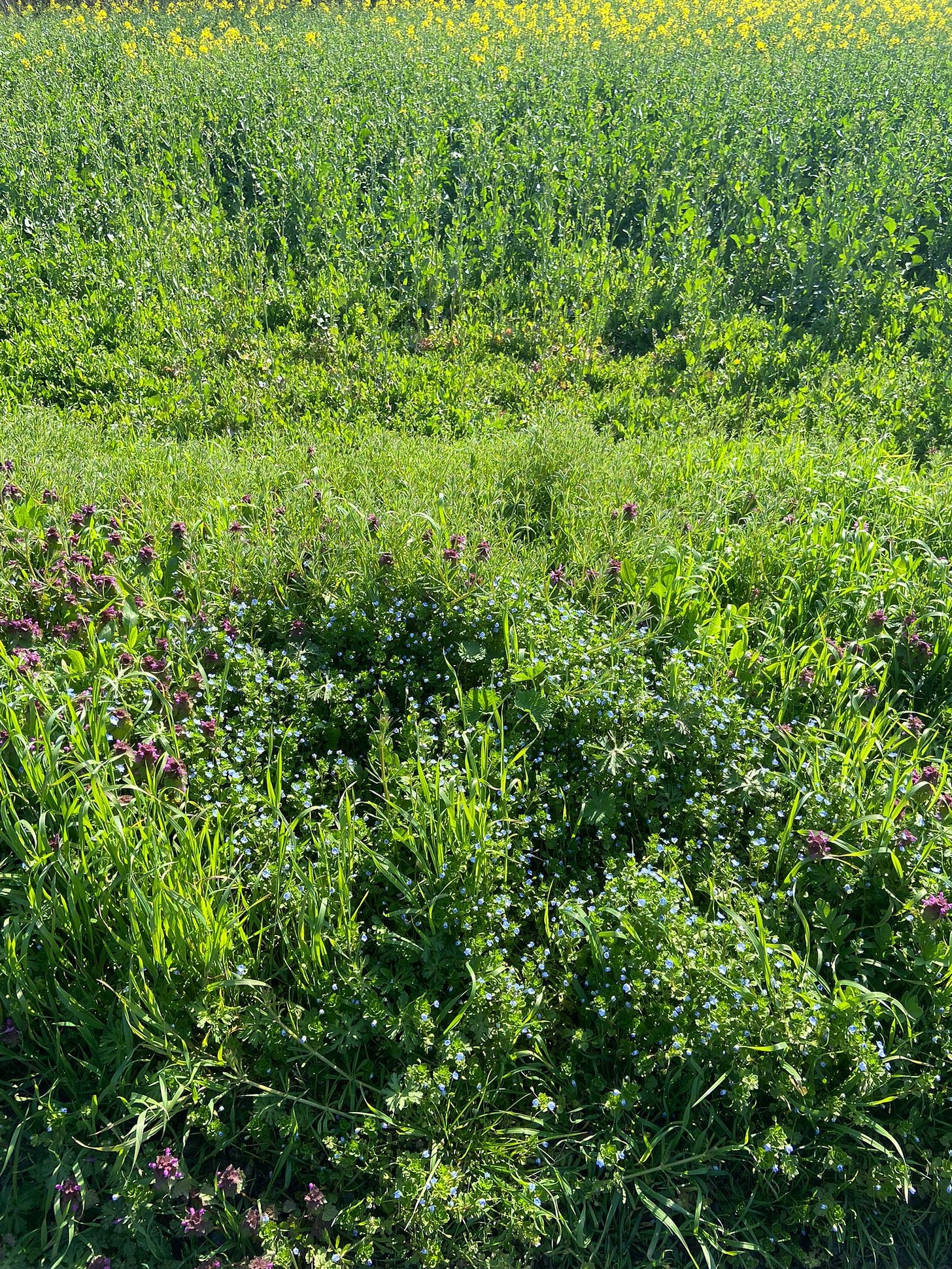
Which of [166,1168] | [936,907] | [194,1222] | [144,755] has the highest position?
[144,755]

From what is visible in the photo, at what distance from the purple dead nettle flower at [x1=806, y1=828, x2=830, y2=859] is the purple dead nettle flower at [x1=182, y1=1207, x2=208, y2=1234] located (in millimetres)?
2088

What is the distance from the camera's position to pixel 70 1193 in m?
2.31

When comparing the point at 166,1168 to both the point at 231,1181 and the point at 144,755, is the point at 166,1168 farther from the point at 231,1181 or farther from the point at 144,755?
the point at 144,755

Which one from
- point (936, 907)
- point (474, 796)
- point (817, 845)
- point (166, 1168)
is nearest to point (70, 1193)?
point (166, 1168)

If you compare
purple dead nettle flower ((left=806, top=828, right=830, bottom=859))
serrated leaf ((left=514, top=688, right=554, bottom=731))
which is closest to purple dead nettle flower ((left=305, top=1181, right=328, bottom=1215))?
serrated leaf ((left=514, top=688, right=554, bottom=731))

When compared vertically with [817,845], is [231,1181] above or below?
below

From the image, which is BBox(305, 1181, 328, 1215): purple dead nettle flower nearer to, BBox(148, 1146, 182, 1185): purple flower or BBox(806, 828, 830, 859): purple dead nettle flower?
BBox(148, 1146, 182, 1185): purple flower

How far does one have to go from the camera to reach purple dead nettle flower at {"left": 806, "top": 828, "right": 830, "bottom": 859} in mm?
2785

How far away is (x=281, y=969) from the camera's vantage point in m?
2.69

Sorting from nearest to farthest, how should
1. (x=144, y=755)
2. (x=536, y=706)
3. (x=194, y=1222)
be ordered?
(x=194, y=1222), (x=144, y=755), (x=536, y=706)

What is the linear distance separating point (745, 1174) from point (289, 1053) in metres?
1.37

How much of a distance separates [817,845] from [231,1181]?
201 cm

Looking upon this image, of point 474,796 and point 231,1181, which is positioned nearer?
point 231,1181

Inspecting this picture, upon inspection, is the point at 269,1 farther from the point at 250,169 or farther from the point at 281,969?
the point at 281,969
